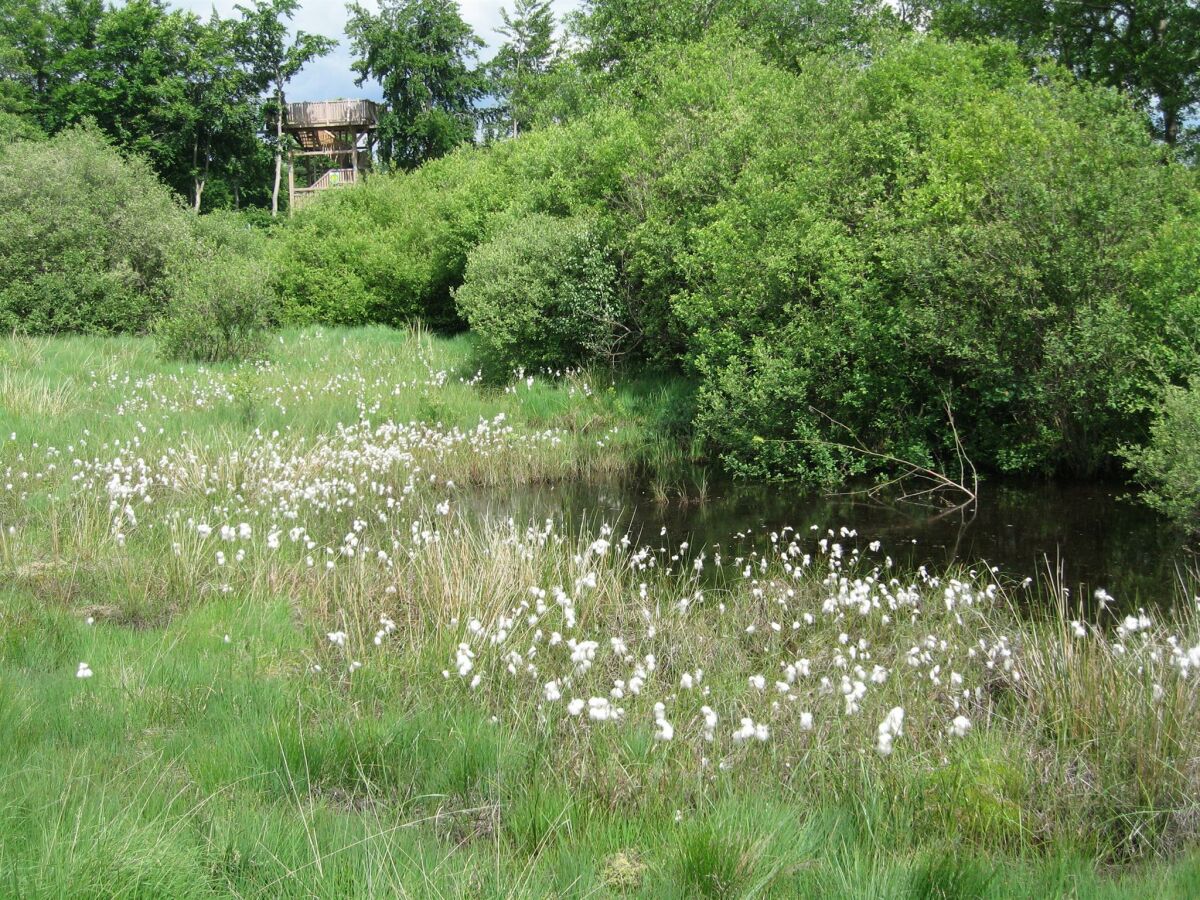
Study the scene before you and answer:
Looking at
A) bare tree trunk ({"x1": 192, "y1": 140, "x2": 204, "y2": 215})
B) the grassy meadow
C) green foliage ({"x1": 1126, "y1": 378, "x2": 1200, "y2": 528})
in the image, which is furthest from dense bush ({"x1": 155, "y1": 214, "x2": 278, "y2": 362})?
bare tree trunk ({"x1": 192, "y1": 140, "x2": 204, "y2": 215})

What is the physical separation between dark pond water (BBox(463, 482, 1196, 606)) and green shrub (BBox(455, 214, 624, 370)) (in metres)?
5.03

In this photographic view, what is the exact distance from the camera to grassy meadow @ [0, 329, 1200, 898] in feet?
10.5

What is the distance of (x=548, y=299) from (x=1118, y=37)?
1881 centimetres

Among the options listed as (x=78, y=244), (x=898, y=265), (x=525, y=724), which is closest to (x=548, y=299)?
(x=898, y=265)

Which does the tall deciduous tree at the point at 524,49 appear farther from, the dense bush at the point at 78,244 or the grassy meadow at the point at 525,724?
the grassy meadow at the point at 525,724

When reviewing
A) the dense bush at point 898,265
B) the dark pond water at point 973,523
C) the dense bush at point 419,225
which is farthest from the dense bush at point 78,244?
the dark pond water at point 973,523

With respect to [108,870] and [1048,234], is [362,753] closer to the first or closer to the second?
[108,870]

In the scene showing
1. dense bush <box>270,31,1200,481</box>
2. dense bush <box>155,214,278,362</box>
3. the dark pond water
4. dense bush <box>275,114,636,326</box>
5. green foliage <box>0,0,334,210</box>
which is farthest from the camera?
green foliage <box>0,0,334,210</box>

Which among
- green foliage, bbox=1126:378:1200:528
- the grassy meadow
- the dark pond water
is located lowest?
the dark pond water

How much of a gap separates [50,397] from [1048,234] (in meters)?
13.6

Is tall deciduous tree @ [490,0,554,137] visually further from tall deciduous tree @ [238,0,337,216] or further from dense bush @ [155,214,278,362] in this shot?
dense bush @ [155,214,278,362]

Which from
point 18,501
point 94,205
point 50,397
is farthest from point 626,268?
point 94,205

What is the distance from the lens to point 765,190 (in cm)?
1475

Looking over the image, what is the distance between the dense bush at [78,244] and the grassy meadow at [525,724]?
46.4 ft
